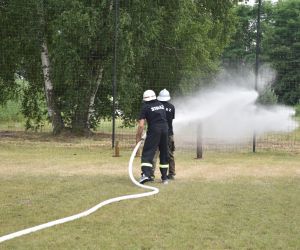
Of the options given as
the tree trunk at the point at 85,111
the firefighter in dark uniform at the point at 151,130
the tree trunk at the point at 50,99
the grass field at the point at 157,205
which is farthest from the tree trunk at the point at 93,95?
the firefighter in dark uniform at the point at 151,130

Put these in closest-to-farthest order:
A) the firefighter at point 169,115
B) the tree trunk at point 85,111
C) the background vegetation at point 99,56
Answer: the firefighter at point 169,115
the background vegetation at point 99,56
the tree trunk at point 85,111

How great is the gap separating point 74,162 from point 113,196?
451 centimetres

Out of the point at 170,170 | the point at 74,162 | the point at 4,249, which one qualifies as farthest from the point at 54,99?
the point at 4,249

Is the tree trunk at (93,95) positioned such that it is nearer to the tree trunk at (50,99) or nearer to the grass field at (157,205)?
the tree trunk at (50,99)

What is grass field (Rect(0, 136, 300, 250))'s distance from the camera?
5859 millimetres

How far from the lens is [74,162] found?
12.7 meters

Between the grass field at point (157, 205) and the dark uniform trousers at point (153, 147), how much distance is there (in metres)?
0.30

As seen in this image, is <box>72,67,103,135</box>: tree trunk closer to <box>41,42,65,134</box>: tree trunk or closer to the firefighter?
<box>41,42,65,134</box>: tree trunk

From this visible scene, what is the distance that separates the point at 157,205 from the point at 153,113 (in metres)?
2.35

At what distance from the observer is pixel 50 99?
1950 centimetres

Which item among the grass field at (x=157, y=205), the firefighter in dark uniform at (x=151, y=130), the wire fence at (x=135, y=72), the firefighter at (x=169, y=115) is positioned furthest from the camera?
the wire fence at (x=135, y=72)

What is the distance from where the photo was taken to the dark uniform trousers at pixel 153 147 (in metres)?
9.60

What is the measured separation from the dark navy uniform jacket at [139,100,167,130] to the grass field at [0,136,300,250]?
1081 millimetres

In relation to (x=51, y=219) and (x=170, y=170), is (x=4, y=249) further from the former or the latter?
(x=170, y=170)
